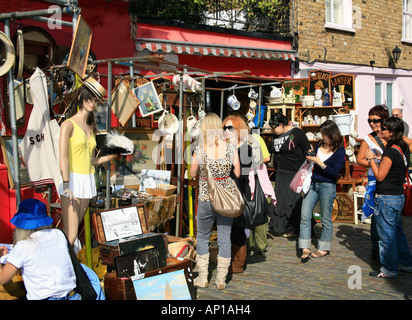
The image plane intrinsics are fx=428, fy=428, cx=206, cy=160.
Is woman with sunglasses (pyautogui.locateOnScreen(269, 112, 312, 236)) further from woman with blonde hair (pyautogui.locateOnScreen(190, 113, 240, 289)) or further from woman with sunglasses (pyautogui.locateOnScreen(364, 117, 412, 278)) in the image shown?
woman with blonde hair (pyautogui.locateOnScreen(190, 113, 240, 289))

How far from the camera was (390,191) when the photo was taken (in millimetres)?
4676

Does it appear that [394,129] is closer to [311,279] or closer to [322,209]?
[322,209]

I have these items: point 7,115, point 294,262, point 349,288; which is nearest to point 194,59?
point 7,115

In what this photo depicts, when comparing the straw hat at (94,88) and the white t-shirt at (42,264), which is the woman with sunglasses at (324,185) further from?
the white t-shirt at (42,264)

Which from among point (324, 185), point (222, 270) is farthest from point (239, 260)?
point (324, 185)

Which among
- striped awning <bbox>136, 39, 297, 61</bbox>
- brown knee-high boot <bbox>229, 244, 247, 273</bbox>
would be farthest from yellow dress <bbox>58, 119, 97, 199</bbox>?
striped awning <bbox>136, 39, 297, 61</bbox>

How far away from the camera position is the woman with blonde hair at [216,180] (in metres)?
4.48

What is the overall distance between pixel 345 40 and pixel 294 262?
8964 millimetres

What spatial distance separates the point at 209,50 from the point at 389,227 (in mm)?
6096

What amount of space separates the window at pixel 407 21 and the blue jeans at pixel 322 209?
433 inches

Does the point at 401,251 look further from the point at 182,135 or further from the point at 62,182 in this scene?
the point at 62,182

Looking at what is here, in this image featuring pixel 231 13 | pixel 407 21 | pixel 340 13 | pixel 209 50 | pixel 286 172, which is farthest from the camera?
pixel 407 21

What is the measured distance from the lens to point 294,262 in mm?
5457

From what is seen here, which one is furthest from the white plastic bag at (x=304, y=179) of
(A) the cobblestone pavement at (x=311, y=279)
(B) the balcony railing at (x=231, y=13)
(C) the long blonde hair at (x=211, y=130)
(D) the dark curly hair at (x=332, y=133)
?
(B) the balcony railing at (x=231, y=13)
